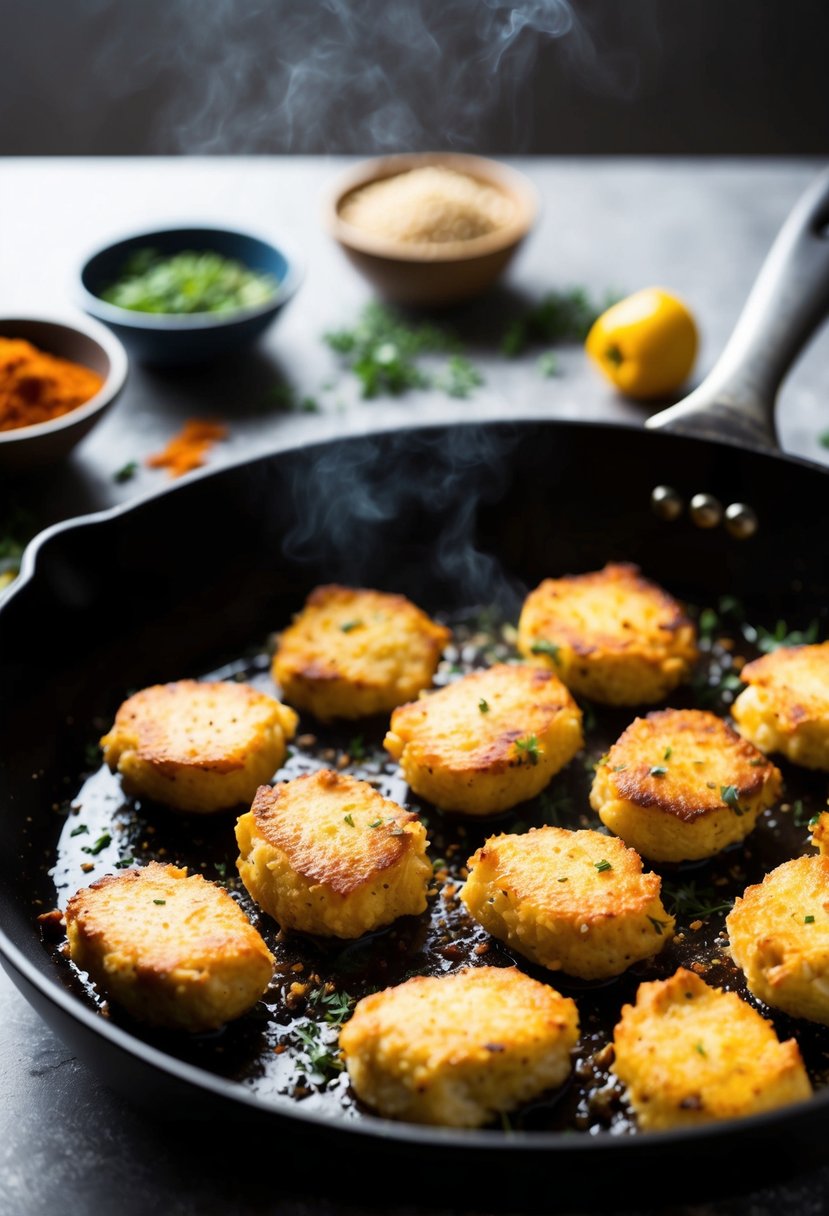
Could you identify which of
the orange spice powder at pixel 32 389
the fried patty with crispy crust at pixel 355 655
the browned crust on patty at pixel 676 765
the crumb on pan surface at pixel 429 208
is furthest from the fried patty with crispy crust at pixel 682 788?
the crumb on pan surface at pixel 429 208

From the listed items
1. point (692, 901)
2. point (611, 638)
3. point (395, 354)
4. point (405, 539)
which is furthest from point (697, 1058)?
point (395, 354)

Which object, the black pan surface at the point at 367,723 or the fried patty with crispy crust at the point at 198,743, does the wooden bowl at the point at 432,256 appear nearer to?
the black pan surface at the point at 367,723

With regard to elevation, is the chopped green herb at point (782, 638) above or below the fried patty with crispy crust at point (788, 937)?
below

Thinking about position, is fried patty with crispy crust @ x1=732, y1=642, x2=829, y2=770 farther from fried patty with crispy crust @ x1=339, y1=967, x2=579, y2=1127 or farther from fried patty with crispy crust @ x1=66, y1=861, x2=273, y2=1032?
fried patty with crispy crust @ x1=66, y1=861, x2=273, y2=1032

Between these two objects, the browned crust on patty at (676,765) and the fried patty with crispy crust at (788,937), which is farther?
the browned crust on patty at (676,765)

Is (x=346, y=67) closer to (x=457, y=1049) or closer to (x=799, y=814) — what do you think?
(x=799, y=814)

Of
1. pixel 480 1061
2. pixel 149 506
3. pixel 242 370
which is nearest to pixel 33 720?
pixel 149 506
